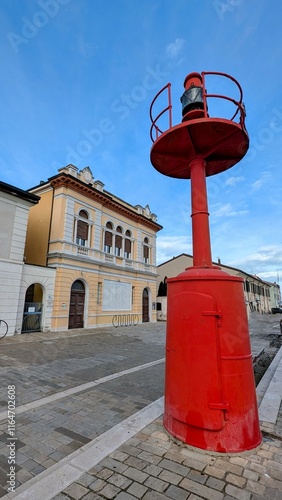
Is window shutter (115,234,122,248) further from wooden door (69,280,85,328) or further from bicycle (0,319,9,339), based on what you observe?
bicycle (0,319,9,339)

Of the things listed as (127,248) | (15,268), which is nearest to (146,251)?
(127,248)

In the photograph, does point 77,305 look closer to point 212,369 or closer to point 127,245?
point 127,245

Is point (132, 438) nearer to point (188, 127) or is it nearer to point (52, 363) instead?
point (188, 127)

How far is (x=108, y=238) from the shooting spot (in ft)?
58.9

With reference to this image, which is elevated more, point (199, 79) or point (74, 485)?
point (199, 79)

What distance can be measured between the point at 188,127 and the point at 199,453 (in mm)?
3531

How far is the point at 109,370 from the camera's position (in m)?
6.09

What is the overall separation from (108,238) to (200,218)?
15.0m

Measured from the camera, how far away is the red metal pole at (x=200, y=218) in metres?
3.16

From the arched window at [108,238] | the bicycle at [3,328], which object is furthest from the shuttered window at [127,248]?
the bicycle at [3,328]

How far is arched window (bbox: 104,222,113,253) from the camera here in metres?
17.8

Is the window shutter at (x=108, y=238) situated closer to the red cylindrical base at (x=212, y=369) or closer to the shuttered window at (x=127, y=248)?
the shuttered window at (x=127, y=248)

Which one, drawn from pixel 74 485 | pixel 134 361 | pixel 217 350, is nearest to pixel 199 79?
pixel 217 350

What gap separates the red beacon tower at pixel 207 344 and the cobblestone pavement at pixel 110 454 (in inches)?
8.6
